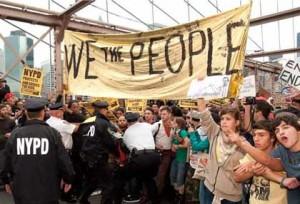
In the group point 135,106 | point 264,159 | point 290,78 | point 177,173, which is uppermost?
point 290,78

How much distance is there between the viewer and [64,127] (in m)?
7.07

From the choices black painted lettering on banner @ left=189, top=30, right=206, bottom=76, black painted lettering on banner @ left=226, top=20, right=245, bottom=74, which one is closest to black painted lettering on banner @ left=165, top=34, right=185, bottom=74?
black painted lettering on banner @ left=189, top=30, right=206, bottom=76

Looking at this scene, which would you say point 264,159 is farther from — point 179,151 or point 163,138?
point 163,138

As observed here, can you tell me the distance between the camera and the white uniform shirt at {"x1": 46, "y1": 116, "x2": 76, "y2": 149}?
23.1 ft

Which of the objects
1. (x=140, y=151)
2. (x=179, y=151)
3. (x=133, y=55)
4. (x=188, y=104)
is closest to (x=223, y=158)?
(x=140, y=151)

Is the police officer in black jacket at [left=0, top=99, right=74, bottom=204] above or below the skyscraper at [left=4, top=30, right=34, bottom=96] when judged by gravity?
below

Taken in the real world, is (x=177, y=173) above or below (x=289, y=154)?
below

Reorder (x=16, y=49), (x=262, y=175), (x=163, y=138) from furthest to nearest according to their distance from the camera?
(x=16, y=49), (x=163, y=138), (x=262, y=175)

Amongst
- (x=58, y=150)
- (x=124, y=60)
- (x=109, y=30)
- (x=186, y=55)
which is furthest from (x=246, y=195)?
(x=109, y=30)

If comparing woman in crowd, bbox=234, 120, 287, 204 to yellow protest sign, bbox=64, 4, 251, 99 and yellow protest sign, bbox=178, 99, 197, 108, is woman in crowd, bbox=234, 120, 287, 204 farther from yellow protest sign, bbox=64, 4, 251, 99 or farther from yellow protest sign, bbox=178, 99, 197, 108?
yellow protest sign, bbox=178, 99, 197, 108

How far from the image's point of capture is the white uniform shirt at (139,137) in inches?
267

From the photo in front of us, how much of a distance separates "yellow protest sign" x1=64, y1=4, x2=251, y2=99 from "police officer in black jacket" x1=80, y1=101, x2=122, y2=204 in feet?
2.22

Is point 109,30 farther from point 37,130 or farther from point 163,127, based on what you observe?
point 37,130

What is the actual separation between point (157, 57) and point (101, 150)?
5.38ft
